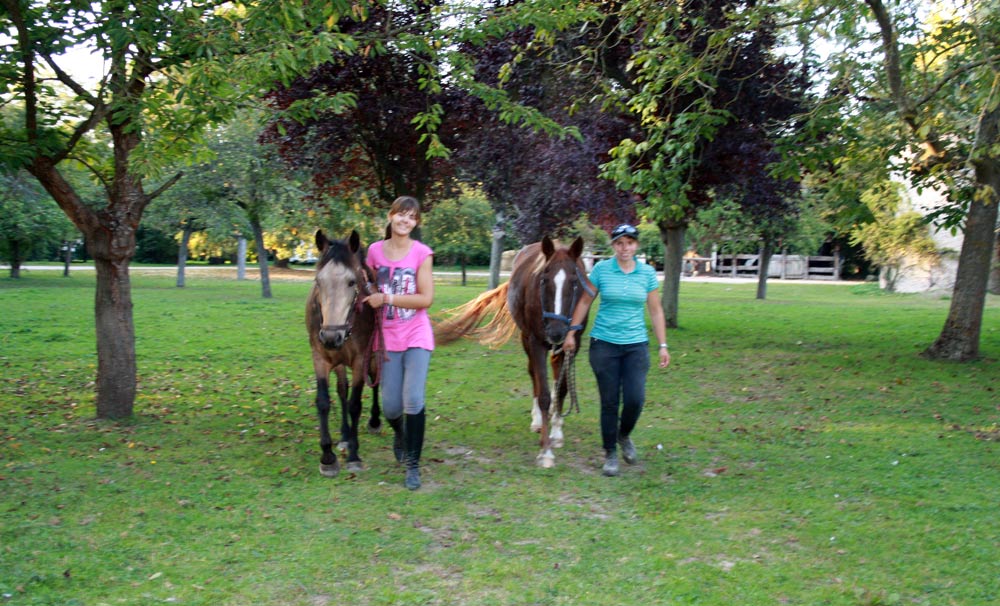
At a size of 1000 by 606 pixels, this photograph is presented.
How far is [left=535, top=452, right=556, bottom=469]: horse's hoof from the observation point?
6.82 m

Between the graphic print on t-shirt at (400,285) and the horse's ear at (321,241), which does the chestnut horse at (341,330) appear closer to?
the horse's ear at (321,241)

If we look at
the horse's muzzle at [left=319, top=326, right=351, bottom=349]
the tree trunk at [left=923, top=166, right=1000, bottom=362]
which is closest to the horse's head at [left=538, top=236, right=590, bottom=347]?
the horse's muzzle at [left=319, top=326, right=351, bottom=349]

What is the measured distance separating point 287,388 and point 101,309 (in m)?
3.07

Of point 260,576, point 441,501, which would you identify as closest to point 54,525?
point 260,576

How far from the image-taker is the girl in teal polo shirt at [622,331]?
634 cm

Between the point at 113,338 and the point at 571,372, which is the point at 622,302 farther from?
the point at 113,338

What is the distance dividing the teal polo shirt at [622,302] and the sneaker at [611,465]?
967mm

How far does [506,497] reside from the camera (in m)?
5.99

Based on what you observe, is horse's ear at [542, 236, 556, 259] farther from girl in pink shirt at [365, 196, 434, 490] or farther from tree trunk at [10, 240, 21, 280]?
tree trunk at [10, 240, 21, 280]

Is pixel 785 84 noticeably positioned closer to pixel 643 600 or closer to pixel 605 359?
pixel 605 359

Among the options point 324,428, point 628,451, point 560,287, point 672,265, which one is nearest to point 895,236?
point 672,265

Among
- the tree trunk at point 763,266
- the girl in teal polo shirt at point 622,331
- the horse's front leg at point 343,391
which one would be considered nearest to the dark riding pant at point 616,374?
the girl in teal polo shirt at point 622,331

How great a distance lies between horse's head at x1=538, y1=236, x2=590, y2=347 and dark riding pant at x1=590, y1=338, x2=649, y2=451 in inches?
12.6

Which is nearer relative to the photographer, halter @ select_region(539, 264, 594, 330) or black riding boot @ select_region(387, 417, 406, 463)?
halter @ select_region(539, 264, 594, 330)
